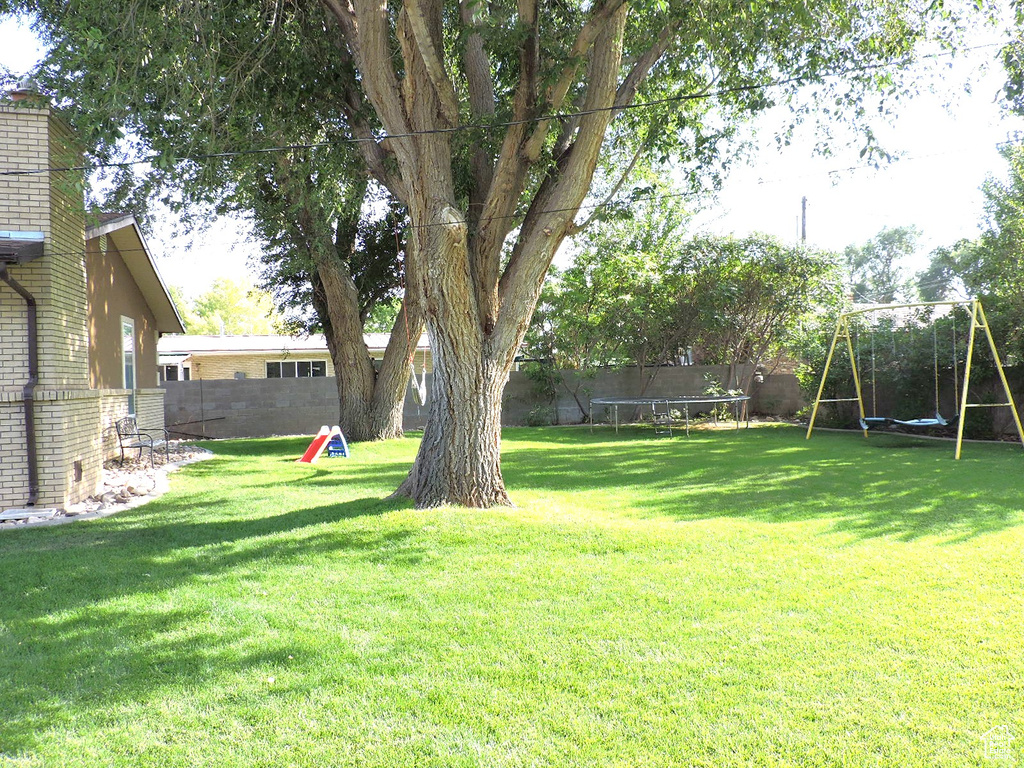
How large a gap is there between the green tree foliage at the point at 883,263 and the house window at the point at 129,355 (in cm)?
6410

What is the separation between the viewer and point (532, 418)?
20219 mm

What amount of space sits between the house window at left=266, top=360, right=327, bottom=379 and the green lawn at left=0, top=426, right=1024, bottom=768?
21.0 m

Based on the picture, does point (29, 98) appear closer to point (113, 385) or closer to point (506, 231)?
point (506, 231)

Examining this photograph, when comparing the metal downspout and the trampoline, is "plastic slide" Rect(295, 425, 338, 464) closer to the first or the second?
the metal downspout

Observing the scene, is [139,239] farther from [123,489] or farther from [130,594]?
[130,594]

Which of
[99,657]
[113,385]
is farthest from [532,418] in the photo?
[99,657]

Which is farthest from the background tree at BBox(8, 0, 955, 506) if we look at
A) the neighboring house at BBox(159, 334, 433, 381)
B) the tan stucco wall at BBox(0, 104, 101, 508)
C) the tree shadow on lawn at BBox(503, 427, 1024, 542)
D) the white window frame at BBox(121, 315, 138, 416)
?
the neighboring house at BBox(159, 334, 433, 381)

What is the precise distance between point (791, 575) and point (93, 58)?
7.57 m

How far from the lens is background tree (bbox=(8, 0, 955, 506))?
289 inches

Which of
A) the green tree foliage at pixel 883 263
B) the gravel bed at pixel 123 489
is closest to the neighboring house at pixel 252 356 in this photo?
the gravel bed at pixel 123 489

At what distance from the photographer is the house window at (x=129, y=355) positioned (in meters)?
14.3

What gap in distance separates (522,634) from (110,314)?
11.5m

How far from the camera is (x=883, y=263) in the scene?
227 ft

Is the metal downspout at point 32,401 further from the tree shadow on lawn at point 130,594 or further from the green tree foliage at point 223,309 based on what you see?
the green tree foliage at point 223,309
